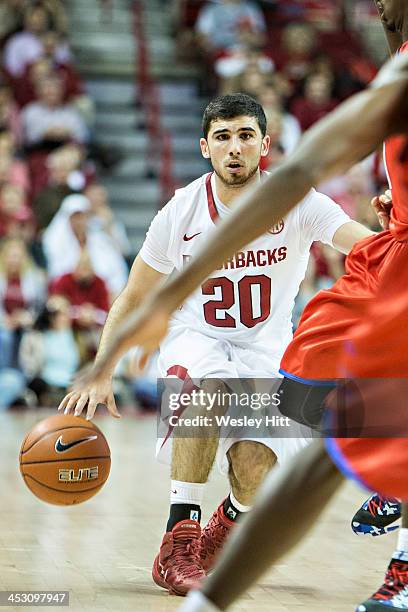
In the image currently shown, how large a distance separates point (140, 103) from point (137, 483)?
8590 millimetres

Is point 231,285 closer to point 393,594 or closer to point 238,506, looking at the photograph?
point 238,506

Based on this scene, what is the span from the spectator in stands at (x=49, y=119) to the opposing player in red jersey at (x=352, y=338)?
9563 millimetres

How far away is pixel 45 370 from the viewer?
33.7 ft

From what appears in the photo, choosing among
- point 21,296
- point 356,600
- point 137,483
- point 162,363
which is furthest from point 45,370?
point 356,600

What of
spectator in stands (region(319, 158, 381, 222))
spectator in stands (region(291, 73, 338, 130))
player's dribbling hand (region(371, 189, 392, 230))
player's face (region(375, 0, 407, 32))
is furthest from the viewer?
spectator in stands (region(291, 73, 338, 130))

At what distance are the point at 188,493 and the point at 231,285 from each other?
2.84 ft

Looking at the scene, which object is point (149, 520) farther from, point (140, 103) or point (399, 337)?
point (140, 103)

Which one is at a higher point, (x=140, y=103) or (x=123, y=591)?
(x=140, y=103)

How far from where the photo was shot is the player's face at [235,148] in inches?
181

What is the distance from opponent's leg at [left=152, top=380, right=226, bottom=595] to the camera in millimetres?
4199

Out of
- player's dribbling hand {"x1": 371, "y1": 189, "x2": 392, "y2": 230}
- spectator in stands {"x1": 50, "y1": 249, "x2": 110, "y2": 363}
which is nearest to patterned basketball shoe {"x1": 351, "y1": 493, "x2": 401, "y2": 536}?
player's dribbling hand {"x1": 371, "y1": 189, "x2": 392, "y2": 230}

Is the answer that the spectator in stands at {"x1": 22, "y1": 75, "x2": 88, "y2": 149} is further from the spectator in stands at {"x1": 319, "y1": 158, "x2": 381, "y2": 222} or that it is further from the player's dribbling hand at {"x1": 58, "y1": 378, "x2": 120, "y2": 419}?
the player's dribbling hand at {"x1": 58, "y1": 378, "x2": 120, "y2": 419}

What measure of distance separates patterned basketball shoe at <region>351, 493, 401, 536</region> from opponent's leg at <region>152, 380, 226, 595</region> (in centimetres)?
66

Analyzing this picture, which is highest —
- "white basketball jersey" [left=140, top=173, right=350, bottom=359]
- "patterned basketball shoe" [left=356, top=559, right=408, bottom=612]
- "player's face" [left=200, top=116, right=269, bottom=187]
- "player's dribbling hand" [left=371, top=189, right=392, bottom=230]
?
"player's face" [left=200, top=116, right=269, bottom=187]
